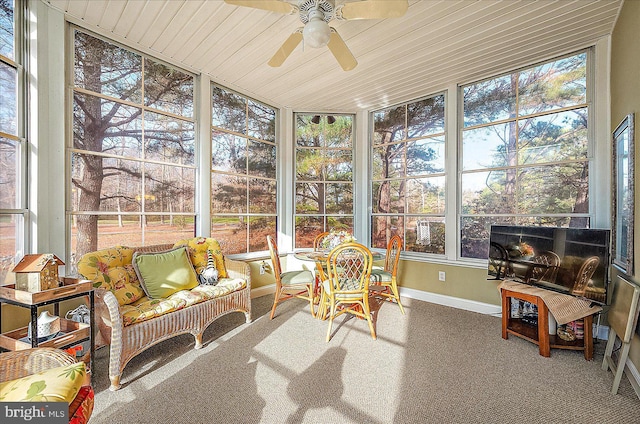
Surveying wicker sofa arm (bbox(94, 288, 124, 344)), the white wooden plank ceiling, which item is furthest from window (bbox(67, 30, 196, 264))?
wicker sofa arm (bbox(94, 288, 124, 344))

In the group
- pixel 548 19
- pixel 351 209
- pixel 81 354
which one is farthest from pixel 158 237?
pixel 548 19

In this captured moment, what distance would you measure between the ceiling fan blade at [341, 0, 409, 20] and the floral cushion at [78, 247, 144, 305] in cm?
266

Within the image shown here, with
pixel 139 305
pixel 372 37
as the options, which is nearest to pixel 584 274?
pixel 372 37

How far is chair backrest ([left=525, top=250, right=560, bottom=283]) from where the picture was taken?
2.45m

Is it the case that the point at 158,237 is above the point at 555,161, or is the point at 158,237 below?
below

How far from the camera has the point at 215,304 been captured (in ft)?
8.39

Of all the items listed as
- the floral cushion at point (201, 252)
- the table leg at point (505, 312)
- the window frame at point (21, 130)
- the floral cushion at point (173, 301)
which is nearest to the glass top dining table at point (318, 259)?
the floral cushion at point (173, 301)

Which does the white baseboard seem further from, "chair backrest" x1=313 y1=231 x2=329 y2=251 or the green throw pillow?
the green throw pillow

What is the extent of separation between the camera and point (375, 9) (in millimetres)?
1849

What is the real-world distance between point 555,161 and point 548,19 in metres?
1.35

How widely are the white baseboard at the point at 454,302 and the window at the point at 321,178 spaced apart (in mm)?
1321

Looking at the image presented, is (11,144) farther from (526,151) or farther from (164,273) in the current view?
(526,151)

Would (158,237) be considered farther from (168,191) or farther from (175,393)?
(175,393)

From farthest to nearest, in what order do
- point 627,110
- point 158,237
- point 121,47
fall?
point 158,237 < point 121,47 < point 627,110
